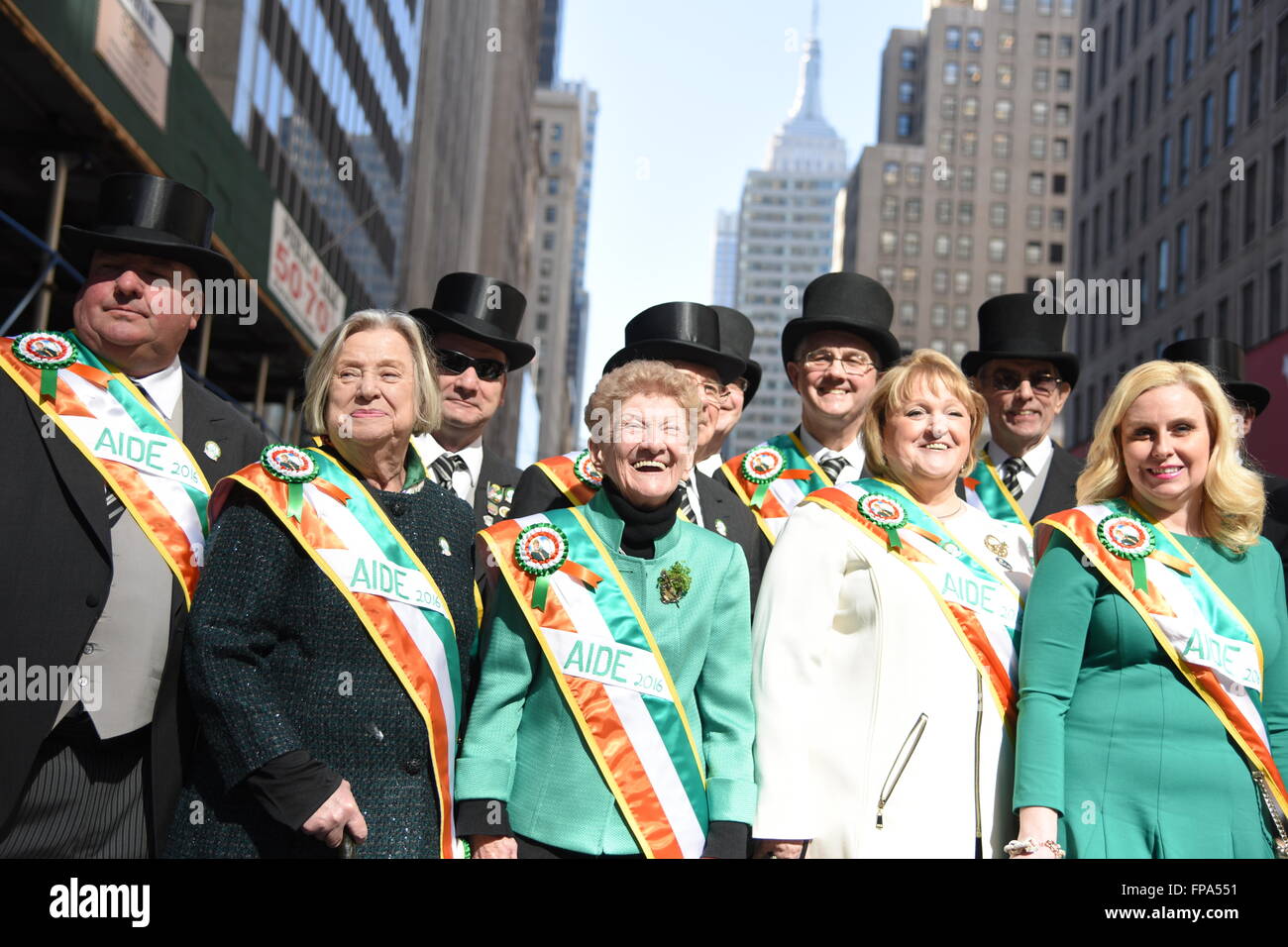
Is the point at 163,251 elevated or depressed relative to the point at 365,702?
elevated

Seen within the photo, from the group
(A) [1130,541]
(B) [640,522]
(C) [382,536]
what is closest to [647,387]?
(B) [640,522]

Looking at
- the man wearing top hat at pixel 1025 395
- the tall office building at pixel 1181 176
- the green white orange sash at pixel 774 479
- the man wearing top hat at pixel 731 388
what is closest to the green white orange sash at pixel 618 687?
the green white orange sash at pixel 774 479

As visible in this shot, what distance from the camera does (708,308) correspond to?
5.12 m

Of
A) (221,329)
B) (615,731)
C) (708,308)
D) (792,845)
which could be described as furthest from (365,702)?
(221,329)

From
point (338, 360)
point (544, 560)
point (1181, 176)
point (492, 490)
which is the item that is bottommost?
point (544, 560)

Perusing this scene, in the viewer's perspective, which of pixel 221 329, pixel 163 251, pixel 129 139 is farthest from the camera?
pixel 221 329

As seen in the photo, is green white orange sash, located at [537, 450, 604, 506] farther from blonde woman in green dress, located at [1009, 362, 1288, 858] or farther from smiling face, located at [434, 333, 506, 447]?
blonde woman in green dress, located at [1009, 362, 1288, 858]

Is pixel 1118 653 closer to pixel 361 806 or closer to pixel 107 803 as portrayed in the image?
pixel 361 806

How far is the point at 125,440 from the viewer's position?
369 centimetres

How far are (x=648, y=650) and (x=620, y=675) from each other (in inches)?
4.0

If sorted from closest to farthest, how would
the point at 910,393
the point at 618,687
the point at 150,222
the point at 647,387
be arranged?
the point at 618,687 → the point at 647,387 → the point at 910,393 → the point at 150,222

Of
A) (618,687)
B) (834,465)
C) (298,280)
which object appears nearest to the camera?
(618,687)

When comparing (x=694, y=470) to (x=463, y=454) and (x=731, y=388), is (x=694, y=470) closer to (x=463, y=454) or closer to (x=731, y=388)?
(x=463, y=454)

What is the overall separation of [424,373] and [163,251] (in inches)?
39.6
